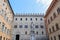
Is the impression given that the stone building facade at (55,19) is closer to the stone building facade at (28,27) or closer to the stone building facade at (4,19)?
the stone building facade at (4,19)

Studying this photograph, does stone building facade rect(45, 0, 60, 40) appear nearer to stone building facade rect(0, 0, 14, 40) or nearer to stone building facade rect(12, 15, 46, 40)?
stone building facade rect(0, 0, 14, 40)

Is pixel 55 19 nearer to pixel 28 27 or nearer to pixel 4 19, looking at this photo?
pixel 4 19

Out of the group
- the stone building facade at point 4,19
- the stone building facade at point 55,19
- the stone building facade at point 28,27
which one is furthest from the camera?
the stone building facade at point 28,27

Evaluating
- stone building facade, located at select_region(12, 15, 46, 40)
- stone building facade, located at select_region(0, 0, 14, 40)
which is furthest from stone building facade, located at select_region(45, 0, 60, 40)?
stone building facade, located at select_region(12, 15, 46, 40)

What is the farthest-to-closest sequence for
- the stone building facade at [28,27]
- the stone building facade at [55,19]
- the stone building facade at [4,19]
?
the stone building facade at [28,27] → the stone building facade at [55,19] → the stone building facade at [4,19]

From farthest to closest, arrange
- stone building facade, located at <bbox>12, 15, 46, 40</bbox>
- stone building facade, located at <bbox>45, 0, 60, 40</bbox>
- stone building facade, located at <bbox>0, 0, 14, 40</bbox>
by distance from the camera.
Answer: stone building facade, located at <bbox>12, 15, 46, 40</bbox> < stone building facade, located at <bbox>45, 0, 60, 40</bbox> < stone building facade, located at <bbox>0, 0, 14, 40</bbox>

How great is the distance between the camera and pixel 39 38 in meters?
41.5

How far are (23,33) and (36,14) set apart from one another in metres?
9.36

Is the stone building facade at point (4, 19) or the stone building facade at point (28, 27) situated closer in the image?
the stone building facade at point (4, 19)

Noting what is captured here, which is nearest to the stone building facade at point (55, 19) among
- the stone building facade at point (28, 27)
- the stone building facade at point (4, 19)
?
the stone building facade at point (4, 19)

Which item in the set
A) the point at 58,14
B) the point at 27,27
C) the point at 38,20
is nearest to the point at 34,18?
the point at 38,20

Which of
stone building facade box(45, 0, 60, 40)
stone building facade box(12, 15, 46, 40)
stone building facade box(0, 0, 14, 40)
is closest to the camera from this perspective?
stone building facade box(0, 0, 14, 40)

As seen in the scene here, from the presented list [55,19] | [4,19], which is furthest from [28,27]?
[55,19]

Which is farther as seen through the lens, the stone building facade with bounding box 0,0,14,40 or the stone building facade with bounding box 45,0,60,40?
the stone building facade with bounding box 45,0,60,40
